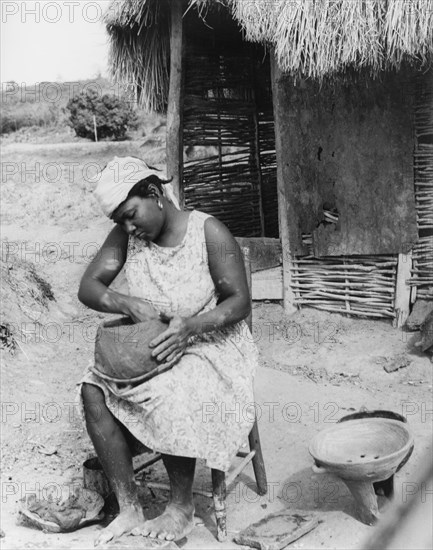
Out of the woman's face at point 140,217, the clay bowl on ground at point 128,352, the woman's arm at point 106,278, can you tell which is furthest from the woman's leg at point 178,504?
the woman's face at point 140,217

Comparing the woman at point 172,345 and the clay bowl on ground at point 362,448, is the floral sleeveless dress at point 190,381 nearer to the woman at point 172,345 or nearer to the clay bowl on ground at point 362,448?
the woman at point 172,345

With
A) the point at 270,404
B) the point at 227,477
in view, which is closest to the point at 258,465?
the point at 227,477

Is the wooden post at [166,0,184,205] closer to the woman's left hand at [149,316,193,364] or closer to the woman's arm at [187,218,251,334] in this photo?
the woman's arm at [187,218,251,334]

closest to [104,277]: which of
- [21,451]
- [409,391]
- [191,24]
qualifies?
[21,451]

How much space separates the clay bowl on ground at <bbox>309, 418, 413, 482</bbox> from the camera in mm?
2980

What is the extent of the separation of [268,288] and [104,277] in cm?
373

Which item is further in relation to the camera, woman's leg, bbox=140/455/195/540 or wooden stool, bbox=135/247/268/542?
wooden stool, bbox=135/247/268/542

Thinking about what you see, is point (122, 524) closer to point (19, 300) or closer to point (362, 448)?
point (362, 448)

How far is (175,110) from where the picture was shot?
23.3ft

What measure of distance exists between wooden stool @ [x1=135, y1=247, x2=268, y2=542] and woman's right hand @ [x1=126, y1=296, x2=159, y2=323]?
1.63 feet

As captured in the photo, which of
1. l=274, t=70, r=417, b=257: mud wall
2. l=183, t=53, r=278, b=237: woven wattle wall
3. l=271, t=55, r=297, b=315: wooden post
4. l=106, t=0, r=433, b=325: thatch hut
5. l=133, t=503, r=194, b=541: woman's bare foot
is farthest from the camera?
l=183, t=53, r=278, b=237: woven wattle wall

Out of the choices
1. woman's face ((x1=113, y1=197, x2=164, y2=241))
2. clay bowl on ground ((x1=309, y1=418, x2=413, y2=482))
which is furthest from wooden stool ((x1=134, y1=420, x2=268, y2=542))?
woman's face ((x1=113, y1=197, x2=164, y2=241))

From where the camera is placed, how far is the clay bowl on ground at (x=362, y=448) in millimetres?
2980

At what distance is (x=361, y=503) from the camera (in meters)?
3.18
